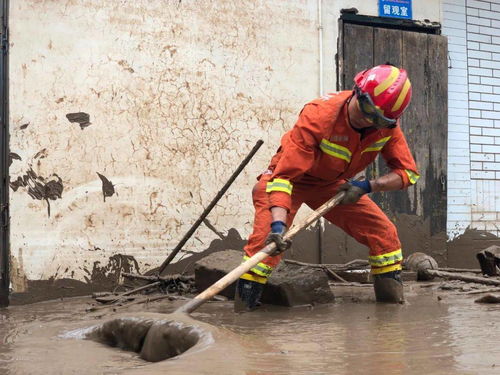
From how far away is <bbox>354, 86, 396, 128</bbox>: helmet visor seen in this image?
4410 mm

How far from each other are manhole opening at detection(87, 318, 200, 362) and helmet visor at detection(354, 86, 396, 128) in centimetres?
176

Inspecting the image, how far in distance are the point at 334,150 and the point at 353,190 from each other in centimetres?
32

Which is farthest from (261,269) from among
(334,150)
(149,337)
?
(149,337)

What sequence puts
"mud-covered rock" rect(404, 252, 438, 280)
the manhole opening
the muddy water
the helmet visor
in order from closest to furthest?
the muddy water
the manhole opening
the helmet visor
"mud-covered rock" rect(404, 252, 438, 280)

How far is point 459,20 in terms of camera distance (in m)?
8.32

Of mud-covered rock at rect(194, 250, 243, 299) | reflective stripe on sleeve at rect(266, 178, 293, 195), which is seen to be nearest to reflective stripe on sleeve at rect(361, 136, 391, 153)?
reflective stripe on sleeve at rect(266, 178, 293, 195)

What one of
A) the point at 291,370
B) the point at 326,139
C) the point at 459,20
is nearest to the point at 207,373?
the point at 291,370

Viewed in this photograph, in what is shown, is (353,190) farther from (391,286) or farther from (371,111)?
(391,286)

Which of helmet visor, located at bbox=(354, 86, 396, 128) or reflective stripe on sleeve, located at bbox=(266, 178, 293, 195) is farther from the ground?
helmet visor, located at bbox=(354, 86, 396, 128)

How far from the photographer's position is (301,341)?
3656 millimetres

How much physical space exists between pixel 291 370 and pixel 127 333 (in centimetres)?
146

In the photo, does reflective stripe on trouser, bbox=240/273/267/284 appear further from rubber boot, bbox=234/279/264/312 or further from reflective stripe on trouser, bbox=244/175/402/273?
reflective stripe on trouser, bbox=244/175/402/273

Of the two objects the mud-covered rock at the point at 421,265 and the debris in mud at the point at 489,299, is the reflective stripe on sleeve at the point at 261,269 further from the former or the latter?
the mud-covered rock at the point at 421,265

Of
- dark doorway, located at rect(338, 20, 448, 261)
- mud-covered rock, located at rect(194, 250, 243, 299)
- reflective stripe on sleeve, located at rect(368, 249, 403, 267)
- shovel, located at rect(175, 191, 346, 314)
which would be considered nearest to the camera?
shovel, located at rect(175, 191, 346, 314)
